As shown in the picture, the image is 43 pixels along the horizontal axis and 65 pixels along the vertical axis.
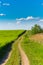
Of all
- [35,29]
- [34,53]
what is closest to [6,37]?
[35,29]

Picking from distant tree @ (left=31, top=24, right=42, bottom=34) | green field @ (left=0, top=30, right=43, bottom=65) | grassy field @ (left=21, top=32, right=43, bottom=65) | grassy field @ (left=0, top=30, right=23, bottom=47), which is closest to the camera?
grassy field @ (left=21, top=32, right=43, bottom=65)

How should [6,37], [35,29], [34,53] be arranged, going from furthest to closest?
[35,29], [6,37], [34,53]

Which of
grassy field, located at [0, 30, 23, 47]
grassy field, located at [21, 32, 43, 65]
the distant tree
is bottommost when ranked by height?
grassy field, located at [21, 32, 43, 65]

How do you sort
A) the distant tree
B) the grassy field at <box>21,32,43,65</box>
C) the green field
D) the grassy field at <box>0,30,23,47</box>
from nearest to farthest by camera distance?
the grassy field at <box>21,32,43,65</box>, the green field, the grassy field at <box>0,30,23,47</box>, the distant tree

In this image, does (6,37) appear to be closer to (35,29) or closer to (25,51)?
(35,29)

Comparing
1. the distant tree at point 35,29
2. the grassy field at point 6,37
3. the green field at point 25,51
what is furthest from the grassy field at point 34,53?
the distant tree at point 35,29

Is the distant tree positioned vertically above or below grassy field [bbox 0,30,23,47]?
above

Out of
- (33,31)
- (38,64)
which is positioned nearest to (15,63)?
(38,64)

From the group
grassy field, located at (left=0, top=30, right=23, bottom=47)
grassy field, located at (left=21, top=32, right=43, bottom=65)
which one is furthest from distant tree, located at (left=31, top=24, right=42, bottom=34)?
grassy field, located at (left=21, top=32, right=43, bottom=65)

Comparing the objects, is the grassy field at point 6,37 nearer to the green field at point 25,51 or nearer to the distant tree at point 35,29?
the green field at point 25,51

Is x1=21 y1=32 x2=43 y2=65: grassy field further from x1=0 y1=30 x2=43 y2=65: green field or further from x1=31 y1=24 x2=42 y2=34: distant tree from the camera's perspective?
x1=31 y1=24 x2=42 y2=34: distant tree

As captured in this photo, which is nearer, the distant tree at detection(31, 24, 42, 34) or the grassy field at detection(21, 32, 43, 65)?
the grassy field at detection(21, 32, 43, 65)

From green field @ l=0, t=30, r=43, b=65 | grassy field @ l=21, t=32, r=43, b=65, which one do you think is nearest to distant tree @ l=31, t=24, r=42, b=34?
green field @ l=0, t=30, r=43, b=65

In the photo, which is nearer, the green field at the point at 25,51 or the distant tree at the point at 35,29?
the green field at the point at 25,51
